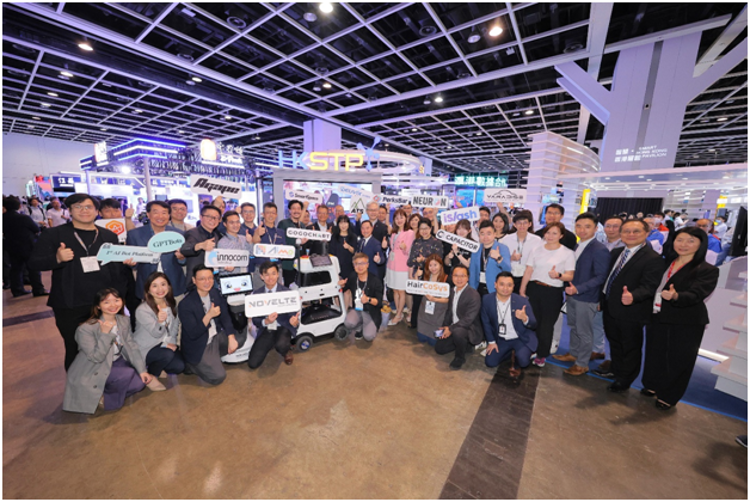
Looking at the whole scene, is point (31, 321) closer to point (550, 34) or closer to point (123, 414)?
point (123, 414)

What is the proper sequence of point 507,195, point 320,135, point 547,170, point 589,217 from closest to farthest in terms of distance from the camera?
point 589,217 → point 507,195 → point 547,170 → point 320,135

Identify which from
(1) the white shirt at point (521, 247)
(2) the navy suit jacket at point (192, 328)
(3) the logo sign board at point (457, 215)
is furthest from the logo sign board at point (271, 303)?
(1) the white shirt at point (521, 247)

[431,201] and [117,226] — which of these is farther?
[431,201]

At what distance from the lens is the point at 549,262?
137 inches

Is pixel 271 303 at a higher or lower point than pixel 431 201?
lower

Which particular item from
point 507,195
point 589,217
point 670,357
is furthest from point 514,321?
point 507,195

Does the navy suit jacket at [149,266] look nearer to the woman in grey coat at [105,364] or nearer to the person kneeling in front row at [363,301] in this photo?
the woman in grey coat at [105,364]

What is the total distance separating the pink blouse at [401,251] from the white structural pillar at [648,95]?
19.5 ft

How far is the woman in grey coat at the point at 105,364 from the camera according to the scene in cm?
269

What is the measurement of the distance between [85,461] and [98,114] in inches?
638

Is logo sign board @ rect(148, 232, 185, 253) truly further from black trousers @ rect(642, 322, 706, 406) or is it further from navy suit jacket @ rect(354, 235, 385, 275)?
black trousers @ rect(642, 322, 706, 406)

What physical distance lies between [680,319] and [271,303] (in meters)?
4.32

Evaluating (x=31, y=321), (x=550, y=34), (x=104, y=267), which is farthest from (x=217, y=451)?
(x=550, y=34)

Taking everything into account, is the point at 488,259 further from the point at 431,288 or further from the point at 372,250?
the point at 372,250
